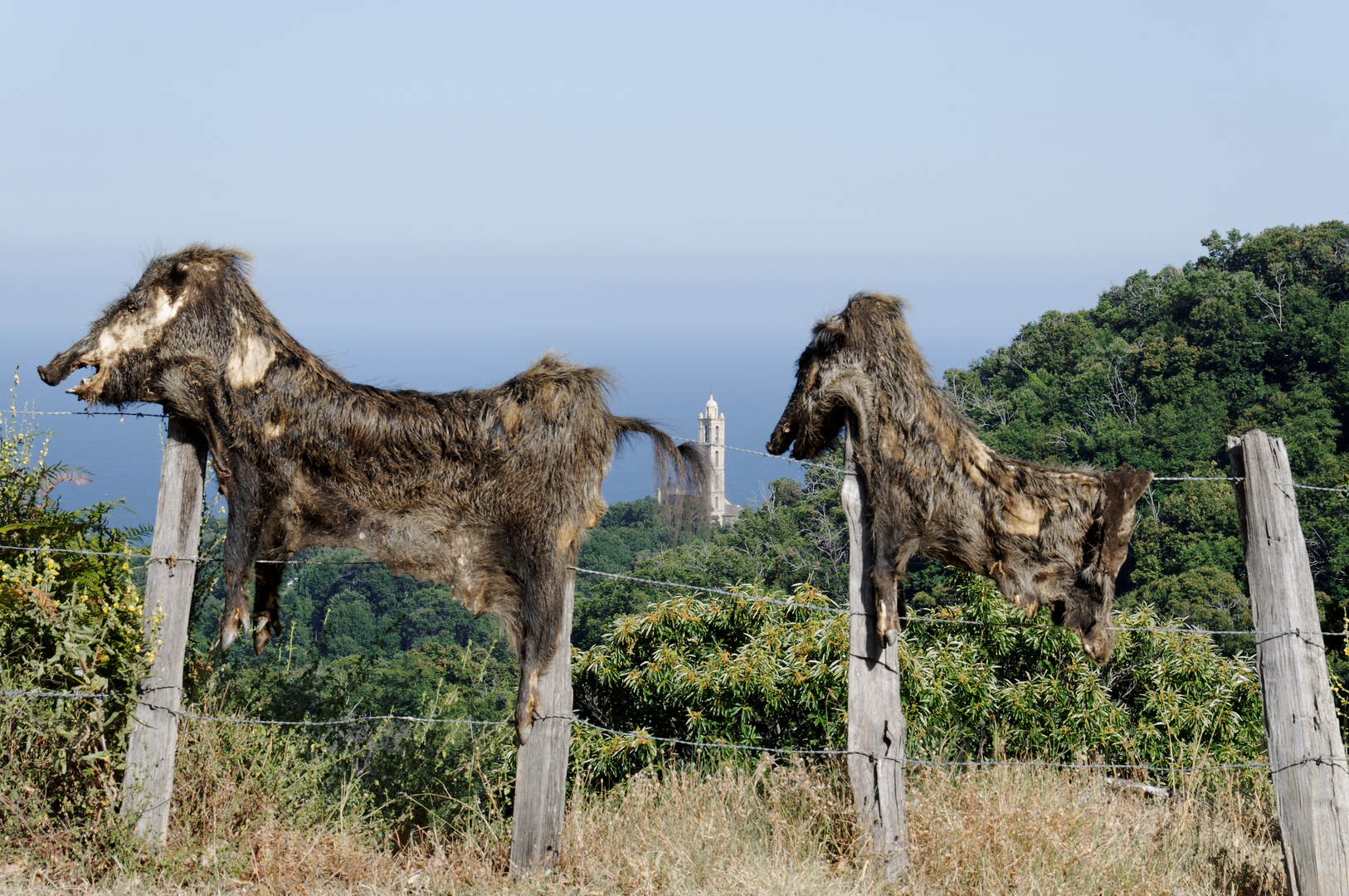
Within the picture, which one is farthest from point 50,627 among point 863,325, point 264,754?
point 863,325

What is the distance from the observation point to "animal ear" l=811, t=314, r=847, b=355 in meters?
3.71

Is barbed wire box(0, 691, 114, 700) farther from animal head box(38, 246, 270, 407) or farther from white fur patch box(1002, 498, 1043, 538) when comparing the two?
white fur patch box(1002, 498, 1043, 538)

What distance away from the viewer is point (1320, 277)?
117 ft

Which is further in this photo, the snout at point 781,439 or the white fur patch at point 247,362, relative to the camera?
the snout at point 781,439

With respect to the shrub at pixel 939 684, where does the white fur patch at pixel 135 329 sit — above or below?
above

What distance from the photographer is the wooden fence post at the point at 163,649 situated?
11.8 feet

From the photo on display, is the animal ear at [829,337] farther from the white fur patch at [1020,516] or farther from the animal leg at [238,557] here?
the animal leg at [238,557]

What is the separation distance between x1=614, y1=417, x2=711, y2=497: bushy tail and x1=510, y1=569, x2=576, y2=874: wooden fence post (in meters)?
0.52

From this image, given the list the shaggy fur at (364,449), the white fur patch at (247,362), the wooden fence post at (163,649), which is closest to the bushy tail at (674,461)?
the shaggy fur at (364,449)

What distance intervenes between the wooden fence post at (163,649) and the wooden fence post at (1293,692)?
11.7 ft

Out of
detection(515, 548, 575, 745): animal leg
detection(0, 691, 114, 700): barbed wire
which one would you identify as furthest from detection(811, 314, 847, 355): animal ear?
detection(0, 691, 114, 700): barbed wire

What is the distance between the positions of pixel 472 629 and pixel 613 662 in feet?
81.1

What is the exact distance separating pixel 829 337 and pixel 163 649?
2515 mm

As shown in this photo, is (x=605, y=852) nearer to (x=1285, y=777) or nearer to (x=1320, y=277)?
(x=1285, y=777)
